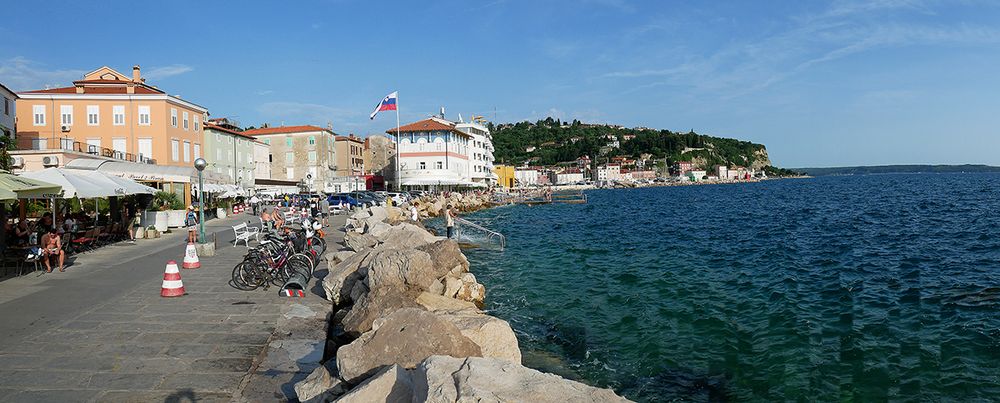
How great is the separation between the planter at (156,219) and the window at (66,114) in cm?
2494

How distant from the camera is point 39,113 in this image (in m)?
42.7

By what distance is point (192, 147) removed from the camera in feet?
156

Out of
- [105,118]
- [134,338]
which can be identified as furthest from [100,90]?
[134,338]

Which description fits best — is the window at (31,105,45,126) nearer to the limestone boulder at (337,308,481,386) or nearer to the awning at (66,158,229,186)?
the awning at (66,158,229,186)

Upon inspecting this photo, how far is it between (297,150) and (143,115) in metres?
36.6

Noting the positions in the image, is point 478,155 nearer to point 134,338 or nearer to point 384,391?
point 134,338

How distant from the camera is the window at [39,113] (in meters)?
42.7

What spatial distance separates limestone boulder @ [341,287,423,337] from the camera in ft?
30.3

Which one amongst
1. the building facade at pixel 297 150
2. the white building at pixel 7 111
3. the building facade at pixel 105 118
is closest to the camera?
the white building at pixel 7 111

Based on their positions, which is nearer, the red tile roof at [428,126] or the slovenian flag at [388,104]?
the slovenian flag at [388,104]

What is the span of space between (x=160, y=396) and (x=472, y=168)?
84883mm

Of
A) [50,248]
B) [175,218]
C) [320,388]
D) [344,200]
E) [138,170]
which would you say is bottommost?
[320,388]

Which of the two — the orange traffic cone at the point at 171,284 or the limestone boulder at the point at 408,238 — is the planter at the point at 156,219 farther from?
the orange traffic cone at the point at 171,284

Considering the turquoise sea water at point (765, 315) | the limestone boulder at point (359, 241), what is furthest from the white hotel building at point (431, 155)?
Result: the limestone boulder at point (359, 241)
